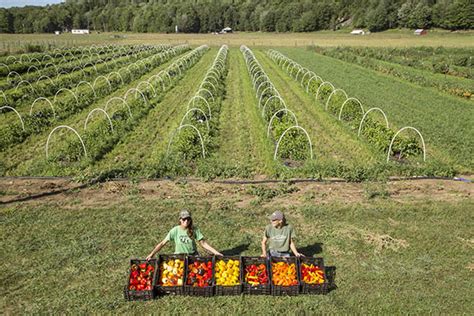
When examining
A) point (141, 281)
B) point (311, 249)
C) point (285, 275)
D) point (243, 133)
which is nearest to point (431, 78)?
point (243, 133)

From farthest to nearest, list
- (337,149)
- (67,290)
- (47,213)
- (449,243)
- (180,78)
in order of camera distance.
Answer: (180,78) < (337,149) < (47,213) < (449,243) < (67,290)

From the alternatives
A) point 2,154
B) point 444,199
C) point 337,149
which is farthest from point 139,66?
point 444,199

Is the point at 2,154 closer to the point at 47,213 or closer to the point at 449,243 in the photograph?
the point at 47,213

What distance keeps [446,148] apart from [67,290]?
531 inches

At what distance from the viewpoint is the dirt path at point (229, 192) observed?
33.2ft

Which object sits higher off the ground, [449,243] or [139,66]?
[139,66]

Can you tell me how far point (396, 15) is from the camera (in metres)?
98.4

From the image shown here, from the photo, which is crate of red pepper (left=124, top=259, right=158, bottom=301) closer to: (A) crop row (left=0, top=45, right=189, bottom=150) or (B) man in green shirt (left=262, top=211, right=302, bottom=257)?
(B) man in green shirt (left=262, top=211, right=302, bottom=257)

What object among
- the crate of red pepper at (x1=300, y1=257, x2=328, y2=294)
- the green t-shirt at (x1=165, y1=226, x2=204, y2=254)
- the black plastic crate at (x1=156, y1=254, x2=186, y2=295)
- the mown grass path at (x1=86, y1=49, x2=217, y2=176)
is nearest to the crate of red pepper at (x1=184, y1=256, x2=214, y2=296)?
the black plastic crate at (x1=156, y1=254, x2=186, y2=295)

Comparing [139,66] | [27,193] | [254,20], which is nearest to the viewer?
[27,193]

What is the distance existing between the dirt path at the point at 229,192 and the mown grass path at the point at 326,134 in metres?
2.11

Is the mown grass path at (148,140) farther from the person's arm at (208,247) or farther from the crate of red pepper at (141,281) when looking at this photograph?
the person's arm at (208,247)

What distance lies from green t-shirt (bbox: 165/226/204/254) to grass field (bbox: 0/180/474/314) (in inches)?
30.8

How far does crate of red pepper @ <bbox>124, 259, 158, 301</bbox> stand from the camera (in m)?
6.16
